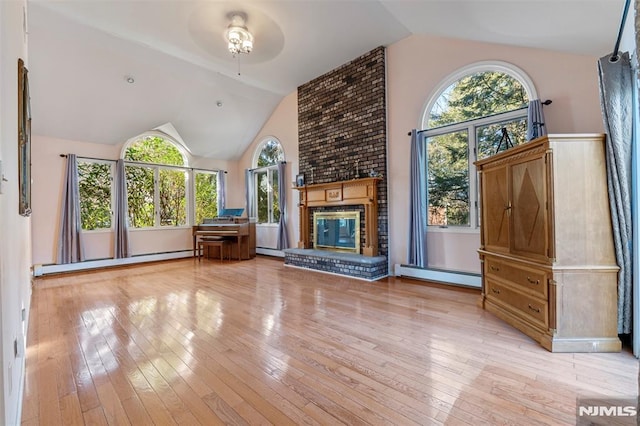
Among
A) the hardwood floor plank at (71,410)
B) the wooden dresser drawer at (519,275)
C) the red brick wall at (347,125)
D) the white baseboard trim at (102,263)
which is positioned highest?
the red brick wall at (347,125)

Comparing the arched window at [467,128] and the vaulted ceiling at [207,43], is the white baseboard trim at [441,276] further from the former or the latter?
the vaulted ceiling at [207,43]

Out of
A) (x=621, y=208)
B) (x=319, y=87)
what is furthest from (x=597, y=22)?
(x=319, y=87)

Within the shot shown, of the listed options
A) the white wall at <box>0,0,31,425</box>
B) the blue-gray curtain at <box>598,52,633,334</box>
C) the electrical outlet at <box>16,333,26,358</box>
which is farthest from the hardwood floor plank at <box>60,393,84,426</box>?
the blue-gray curtain at <box>598,52,633,334</box>

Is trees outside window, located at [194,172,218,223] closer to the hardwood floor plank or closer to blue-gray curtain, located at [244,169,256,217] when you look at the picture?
blue-gray curtain, located at [244,169,256,217]

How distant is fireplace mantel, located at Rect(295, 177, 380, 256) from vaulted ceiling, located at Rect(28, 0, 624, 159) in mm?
2327

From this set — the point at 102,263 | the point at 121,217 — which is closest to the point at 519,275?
the point at 121,217

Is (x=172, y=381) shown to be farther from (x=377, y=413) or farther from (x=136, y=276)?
(x=136, y=276)

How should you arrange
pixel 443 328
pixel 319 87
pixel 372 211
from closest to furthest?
pixel 443 328 < pixel 372 211 < pixel 319 87

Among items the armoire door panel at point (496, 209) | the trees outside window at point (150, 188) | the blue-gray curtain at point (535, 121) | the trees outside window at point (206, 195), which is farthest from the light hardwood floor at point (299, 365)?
the trees outside window at point (206, 195)

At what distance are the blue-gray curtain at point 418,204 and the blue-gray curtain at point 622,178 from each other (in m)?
2.29

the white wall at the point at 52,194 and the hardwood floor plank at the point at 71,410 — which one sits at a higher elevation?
the white wall at the point at 52,194

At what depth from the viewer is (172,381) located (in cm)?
191

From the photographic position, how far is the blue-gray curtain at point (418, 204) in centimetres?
443

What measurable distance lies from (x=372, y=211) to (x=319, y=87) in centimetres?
295
